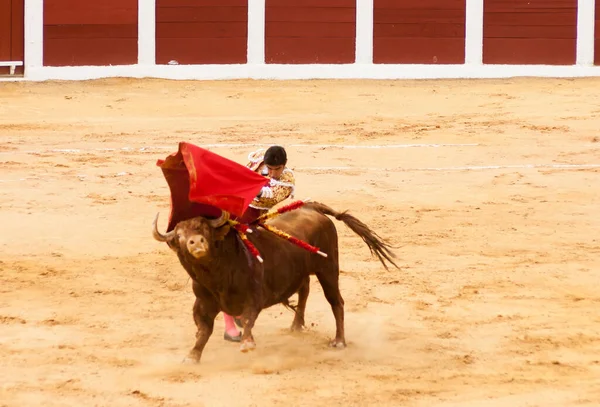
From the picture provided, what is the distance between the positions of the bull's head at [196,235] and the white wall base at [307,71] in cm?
1062

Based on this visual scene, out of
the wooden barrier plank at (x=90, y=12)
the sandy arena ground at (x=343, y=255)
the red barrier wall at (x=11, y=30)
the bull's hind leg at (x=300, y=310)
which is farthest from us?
the wooden barrier plank at (x=90, y=12)

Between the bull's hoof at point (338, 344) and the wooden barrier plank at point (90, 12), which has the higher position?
the wooden barrier plank at point (90, 12)

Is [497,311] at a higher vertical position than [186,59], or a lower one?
lower

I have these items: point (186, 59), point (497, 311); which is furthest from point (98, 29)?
point (497, 311)

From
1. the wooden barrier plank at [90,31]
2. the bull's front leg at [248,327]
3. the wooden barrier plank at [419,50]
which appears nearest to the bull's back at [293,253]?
the bull's front leg at [248,327]

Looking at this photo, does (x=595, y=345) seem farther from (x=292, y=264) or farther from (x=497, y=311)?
(x=292, y=264)

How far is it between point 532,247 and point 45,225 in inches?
130

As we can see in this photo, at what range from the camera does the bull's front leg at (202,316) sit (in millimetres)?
5336

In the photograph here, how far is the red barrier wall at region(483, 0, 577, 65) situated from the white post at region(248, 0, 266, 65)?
9.70ft

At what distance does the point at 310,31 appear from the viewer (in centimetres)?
1563

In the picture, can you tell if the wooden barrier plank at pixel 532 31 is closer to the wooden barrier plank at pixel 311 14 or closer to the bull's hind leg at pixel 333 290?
the wooden barrier plank at pixel 311 14

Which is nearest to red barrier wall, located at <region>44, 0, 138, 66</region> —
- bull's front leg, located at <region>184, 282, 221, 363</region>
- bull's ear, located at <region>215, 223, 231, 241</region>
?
bull's front leg, located at <region>184, 282, 221, 363</region>

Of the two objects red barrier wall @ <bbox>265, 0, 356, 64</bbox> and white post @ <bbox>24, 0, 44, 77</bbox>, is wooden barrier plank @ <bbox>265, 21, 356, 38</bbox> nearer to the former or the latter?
red barrier wall @ <bbox>265, 0, 356, 64</bbox>

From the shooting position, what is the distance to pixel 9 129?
12156 millimetres
